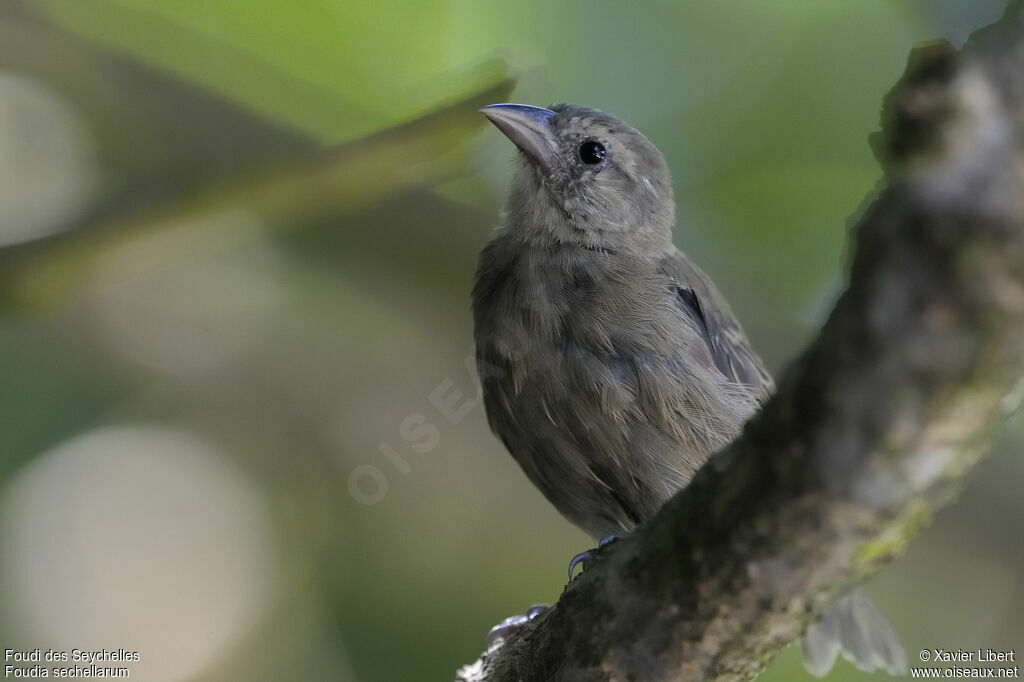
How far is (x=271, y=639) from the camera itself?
4.32m

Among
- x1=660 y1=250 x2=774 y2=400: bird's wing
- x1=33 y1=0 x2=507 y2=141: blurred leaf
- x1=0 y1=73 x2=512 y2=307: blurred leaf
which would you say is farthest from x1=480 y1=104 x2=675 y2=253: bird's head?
x1=33 y1=0 x2=507 y2=141: blurred leaf

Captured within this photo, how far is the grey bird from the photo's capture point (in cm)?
327

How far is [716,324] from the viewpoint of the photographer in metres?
3.76

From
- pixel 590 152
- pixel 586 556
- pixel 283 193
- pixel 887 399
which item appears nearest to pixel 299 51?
pixel 283 193

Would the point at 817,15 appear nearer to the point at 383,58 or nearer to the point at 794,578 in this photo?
the point at 383,58

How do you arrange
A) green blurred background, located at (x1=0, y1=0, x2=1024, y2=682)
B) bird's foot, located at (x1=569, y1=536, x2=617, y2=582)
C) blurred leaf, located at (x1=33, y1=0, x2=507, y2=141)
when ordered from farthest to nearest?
blurred leaf, located at (x1=33, y1=0, x2=507, y2=141), green blurred background, located at (x1=0, y1=0, x2=1024, y2=682), bird's foot, located at (x1=569, y1=536, x2=617, y2=582)

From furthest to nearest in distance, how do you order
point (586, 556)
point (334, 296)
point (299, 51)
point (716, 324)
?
point (334, 296) → point (299, 51) → point (716, 324) → point (586, 556)

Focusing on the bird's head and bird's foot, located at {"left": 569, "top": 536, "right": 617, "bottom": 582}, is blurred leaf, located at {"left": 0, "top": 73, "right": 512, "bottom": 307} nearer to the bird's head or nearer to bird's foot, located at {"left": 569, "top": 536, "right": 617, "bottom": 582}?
the bird's head

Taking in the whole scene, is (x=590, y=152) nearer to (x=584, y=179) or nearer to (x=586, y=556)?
(x=584, y=179)

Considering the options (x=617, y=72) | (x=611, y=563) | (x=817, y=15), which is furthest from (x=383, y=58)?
(x=611, y=563)

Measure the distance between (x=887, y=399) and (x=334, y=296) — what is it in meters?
3.74

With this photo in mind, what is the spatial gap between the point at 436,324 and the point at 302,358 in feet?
2.18

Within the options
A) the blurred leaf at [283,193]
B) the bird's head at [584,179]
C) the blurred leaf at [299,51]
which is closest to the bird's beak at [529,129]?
the bird's head at [584,179]

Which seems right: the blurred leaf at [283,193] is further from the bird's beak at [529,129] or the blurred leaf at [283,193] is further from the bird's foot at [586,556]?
the bird's foot at [586,556]
